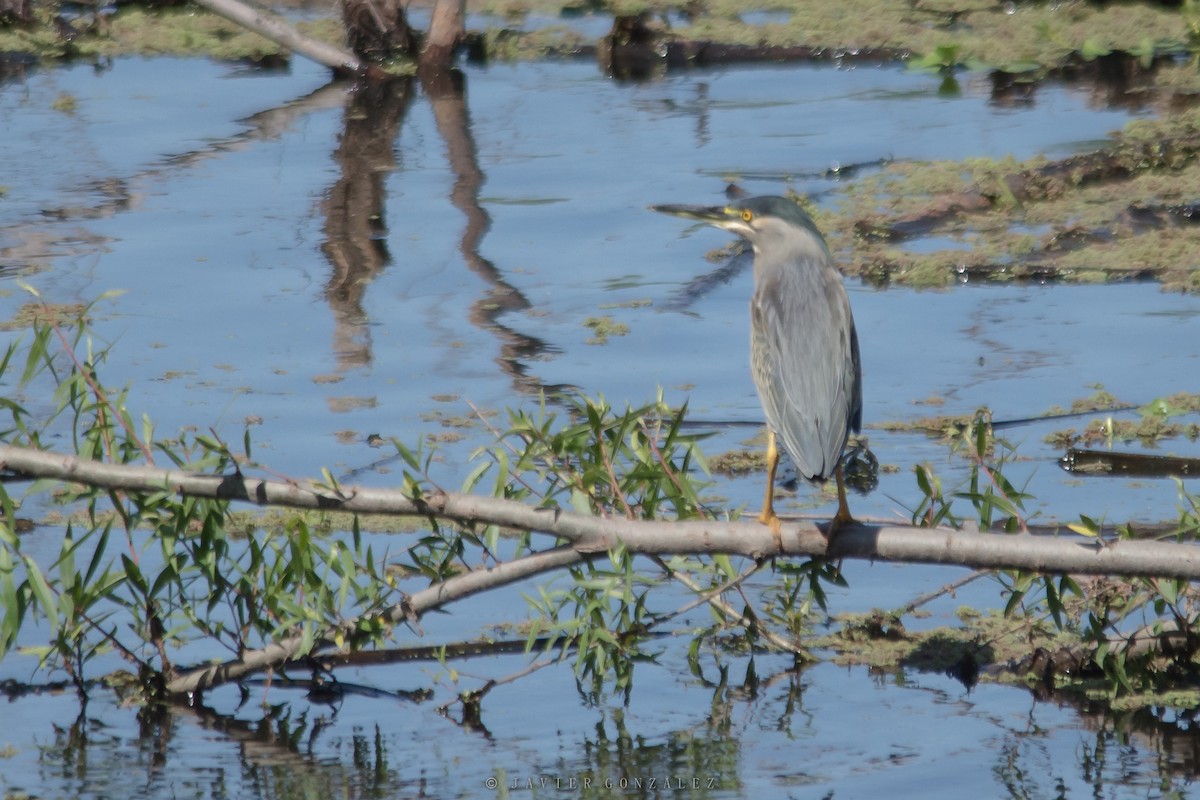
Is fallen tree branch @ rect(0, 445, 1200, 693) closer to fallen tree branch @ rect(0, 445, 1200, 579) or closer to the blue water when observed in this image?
fallen tree branch @ rect(0, 445, 1200, 579)

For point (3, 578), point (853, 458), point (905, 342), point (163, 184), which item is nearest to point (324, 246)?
point (163, 184)

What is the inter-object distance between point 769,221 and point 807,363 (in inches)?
28.3

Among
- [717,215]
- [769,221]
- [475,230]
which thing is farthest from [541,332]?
[769,221]

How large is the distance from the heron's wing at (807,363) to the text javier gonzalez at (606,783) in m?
0.72

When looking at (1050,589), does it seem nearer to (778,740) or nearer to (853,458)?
(778,740)

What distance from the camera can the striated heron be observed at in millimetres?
4066

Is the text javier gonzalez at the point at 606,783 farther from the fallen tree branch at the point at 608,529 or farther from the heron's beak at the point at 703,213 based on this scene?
the heron's beak at the point at 703,213

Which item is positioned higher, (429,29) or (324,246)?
(429,29)

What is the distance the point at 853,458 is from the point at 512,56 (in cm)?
669

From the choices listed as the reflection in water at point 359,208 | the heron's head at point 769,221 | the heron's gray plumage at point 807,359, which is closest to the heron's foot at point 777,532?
the heron's gray plumage at point 807,359

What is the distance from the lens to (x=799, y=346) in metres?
4.35

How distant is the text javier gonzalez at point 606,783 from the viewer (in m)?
3.87

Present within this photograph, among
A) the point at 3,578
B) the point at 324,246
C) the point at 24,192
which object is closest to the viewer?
the point at 3,578

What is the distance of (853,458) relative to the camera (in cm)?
542
